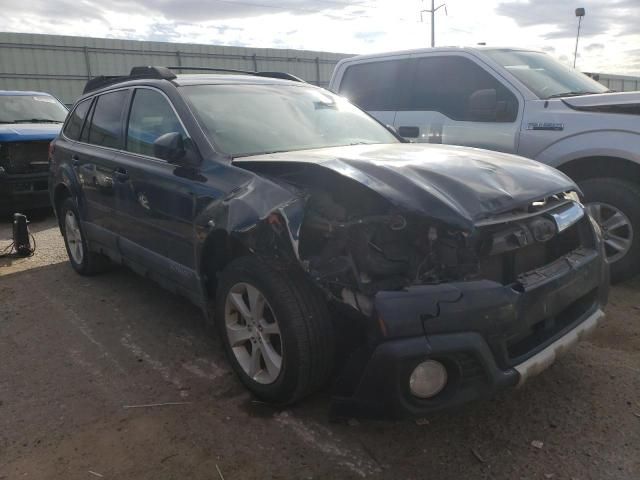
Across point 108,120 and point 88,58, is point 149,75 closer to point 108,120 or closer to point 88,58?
point 108,120

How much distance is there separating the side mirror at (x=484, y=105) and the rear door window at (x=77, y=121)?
348 cm

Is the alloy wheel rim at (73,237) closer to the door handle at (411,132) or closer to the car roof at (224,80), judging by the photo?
the car roof at (224,80)

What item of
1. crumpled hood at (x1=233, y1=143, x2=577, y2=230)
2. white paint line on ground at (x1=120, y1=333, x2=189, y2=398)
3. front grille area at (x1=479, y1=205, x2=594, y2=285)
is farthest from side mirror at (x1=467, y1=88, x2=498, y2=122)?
white paint line on ground at (x1=120, y1=333, x2=189, y2=398)

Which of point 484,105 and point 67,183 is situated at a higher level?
point 484,105

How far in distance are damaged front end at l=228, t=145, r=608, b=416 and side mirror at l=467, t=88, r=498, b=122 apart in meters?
2.13

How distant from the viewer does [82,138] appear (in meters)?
4.91

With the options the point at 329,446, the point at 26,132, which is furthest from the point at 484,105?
the point at 26,132

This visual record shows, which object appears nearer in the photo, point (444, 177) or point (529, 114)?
point (444, 177)

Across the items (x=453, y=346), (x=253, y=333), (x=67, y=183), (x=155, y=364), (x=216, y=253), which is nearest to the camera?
(x=453, y=346)

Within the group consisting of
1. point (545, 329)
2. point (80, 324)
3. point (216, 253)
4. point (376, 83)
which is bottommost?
point (80, 324)

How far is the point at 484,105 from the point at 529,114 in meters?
0.39

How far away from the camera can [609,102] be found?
4.32 metres

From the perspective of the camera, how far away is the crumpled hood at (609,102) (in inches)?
165

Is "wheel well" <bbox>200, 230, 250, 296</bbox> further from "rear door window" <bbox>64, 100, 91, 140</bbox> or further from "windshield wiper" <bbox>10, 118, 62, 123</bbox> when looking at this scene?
"windshield wiper" <bbox>10, 118, 62, 123</bbox>
